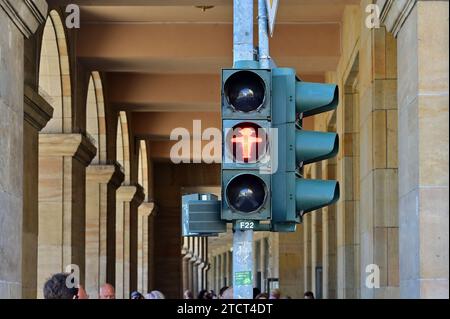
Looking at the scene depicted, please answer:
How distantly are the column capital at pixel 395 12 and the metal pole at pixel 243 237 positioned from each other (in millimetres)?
2114

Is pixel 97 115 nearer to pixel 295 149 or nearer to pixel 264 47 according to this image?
pixel 264 47

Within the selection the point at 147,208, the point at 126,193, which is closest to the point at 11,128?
the point at 126,193

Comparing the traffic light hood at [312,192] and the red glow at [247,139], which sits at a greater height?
the red glow at [247,139]

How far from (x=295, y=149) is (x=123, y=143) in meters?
21.3

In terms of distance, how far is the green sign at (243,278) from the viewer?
697 cm

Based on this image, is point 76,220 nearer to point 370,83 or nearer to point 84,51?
point 84,51

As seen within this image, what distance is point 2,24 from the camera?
9.54 metres

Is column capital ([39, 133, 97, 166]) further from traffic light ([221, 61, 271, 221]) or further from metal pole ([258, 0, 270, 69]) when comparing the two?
traffic light ([221, 61, 271, 221])

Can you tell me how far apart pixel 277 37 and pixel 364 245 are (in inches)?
206

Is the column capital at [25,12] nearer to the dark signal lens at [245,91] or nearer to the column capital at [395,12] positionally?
the column capital at [395,12]

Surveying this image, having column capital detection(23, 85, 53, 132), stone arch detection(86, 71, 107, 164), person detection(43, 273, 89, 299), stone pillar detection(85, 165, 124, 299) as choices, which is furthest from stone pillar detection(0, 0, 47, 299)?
stone pillar detection(85, 165, 124, 299)

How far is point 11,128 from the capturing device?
9.88 metres

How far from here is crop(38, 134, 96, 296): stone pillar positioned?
19.0m

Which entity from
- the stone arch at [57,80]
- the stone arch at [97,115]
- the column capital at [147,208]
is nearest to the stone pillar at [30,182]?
the stone arch at [57,80]
